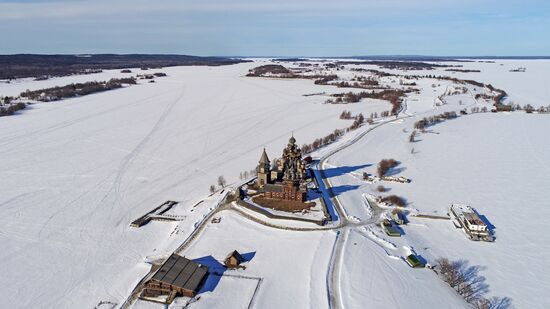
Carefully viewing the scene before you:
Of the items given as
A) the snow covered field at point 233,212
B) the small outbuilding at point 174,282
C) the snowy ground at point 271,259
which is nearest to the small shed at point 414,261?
the snow covered field at point 233,212

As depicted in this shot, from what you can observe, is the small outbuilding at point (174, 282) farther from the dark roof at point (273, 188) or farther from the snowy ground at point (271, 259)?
the dark roof at point (273, 188)

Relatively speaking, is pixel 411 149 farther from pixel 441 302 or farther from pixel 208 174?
pixel 441 302

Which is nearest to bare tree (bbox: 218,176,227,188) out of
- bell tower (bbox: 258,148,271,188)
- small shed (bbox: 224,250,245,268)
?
bell tower (bbox: 258,148,271,188)

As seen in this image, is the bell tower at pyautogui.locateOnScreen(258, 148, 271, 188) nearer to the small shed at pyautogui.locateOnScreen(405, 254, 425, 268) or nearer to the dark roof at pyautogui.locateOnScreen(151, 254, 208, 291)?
the dark roof at pyautogui.locateOnScreen(151, 254, 208, 291)

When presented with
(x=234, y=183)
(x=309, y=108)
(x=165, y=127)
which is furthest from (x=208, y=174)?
(x=309, y=108)

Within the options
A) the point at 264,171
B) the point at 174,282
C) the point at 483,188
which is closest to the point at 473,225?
the point at 483,188
